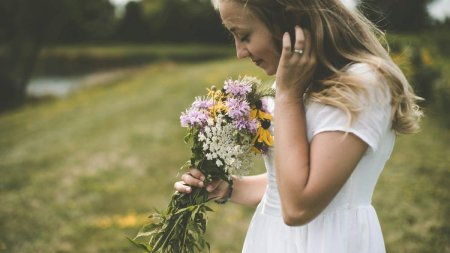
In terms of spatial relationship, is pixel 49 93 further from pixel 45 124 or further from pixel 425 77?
pixel 425 77

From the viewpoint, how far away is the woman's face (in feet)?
5.62

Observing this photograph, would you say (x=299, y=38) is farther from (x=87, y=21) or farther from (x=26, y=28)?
(x=87, y=21)

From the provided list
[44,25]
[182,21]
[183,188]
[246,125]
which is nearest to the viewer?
[246,125]

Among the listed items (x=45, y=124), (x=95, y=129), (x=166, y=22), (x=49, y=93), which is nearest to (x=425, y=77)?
(x=95, y=129)

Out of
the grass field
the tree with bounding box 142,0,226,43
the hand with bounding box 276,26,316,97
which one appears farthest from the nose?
the tree with bounding box 142,0,226,43

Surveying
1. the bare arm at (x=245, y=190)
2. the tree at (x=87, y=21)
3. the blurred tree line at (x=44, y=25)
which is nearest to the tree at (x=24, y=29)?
the blurred tree line at (x=44, y=25)

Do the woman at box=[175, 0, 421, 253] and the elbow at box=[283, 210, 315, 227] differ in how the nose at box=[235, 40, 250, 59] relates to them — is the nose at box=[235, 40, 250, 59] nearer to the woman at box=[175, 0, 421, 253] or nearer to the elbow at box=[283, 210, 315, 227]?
the woman at box=[175, 0, 421, 253]

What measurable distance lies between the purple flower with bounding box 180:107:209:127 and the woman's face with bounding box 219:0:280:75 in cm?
32

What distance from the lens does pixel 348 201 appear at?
5.41 feet

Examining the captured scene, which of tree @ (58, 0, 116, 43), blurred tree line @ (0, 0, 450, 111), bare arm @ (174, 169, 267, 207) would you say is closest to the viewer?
bare arm @ (174, 169, 267, 207)

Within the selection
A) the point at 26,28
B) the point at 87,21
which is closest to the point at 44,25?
the point at 26,28

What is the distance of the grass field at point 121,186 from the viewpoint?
543cm

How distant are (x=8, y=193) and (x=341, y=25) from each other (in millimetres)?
7038

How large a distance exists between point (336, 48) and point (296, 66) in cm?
18
